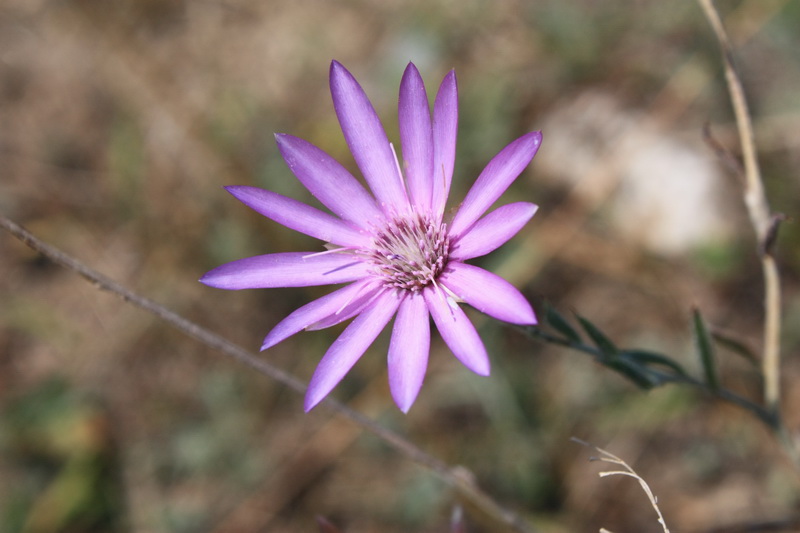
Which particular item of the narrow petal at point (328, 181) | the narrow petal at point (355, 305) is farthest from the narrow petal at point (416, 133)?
the narrow petal at point (355, 305)

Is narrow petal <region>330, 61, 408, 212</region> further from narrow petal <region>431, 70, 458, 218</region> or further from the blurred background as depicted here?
the blurred background

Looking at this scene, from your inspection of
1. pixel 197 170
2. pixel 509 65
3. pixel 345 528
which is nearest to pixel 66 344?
pixel 197 170

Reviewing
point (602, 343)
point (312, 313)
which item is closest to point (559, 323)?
point (602, 343)

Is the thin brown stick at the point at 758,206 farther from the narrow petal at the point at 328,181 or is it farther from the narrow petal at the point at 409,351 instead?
the narrow petal at the point at 328,181

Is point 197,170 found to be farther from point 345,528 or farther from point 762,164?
point 762,164

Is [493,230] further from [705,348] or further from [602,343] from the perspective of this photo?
[705,348]

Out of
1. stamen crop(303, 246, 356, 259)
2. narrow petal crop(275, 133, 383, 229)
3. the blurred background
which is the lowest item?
the blurred background

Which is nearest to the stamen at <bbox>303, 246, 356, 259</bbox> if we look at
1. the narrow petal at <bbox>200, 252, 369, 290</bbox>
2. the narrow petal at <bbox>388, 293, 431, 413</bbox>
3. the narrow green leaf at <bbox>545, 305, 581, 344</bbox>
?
the narrow petal at <bbox>200, 252, 369, 290</bbox>
